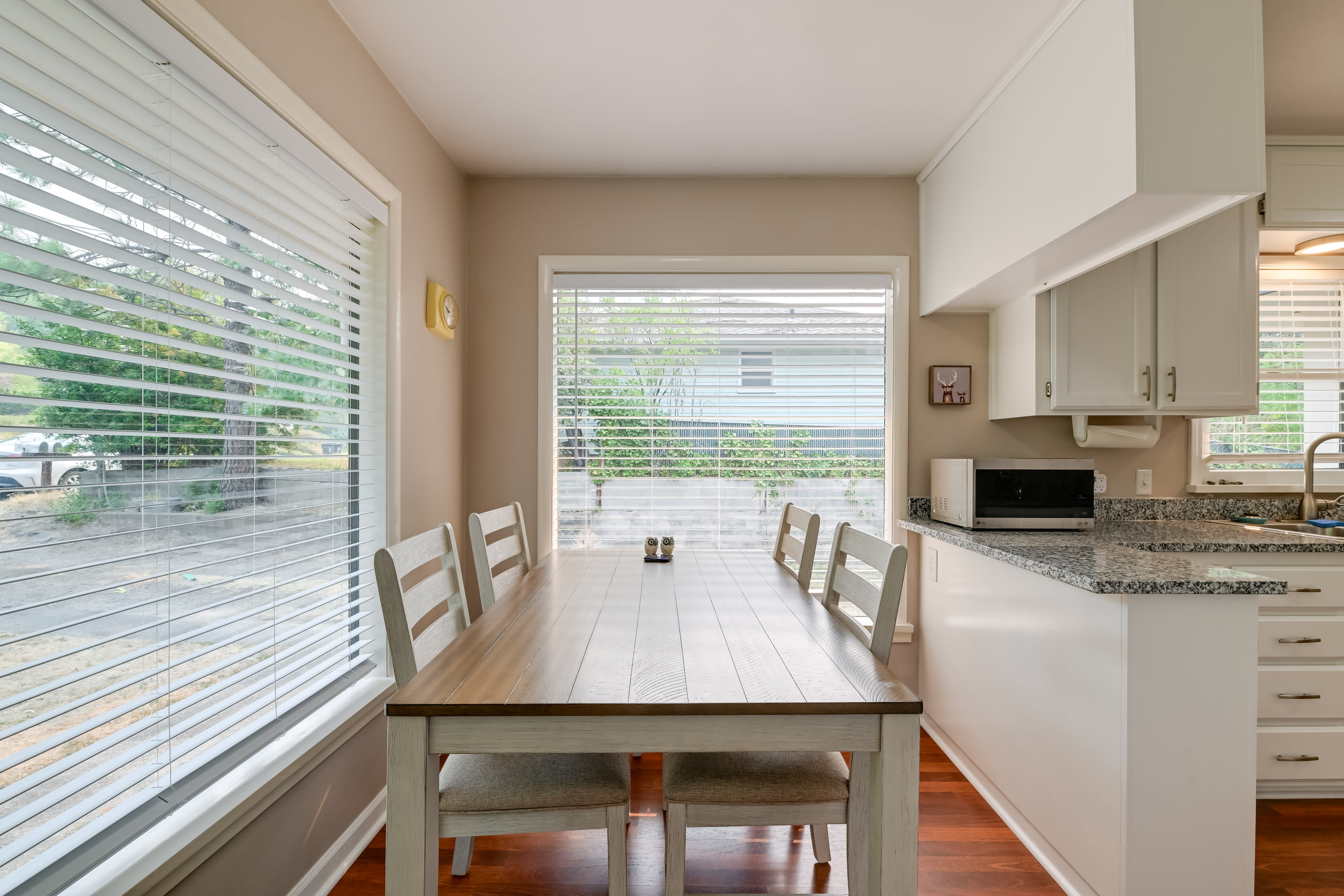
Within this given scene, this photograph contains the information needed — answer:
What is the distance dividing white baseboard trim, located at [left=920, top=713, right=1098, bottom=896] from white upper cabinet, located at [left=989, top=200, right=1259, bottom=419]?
138cm

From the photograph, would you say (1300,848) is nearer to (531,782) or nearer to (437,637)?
(531,782)

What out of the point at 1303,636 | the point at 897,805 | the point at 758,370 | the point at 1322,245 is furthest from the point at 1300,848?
the point at 758,370

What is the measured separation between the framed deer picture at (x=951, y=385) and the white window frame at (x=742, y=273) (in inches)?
4.7

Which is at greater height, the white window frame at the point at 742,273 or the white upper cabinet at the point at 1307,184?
the white upper cabinet at the point at 1307,184

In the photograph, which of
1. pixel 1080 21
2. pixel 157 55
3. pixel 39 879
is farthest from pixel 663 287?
pixel 39 879

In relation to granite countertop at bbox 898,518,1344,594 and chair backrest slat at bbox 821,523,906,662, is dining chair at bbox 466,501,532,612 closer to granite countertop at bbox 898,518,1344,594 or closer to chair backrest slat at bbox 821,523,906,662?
chair backrest slat at bbox 821,523,906,662

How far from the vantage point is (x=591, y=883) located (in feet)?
5.90

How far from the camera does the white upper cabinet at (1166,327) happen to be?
2.43 metres

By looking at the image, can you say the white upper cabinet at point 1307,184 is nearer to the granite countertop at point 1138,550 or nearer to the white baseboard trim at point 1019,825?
the granite countertop at point 1138,550

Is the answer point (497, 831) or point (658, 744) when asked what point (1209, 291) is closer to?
point (658, 744)

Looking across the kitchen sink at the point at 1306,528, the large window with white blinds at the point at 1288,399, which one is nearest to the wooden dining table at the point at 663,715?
the kitchen sink at the point at 1306,528

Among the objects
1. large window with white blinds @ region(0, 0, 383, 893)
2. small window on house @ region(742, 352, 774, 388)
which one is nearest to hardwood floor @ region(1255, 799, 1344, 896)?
small window on house @ region(742, 352, 774, 388)

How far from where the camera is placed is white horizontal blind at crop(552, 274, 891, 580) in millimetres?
3082

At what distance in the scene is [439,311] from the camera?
2604 mm
